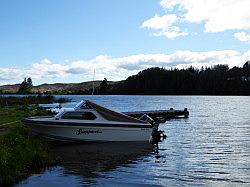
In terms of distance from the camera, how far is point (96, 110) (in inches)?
1266

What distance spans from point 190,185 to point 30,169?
752 centimetres

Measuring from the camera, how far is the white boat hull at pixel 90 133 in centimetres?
3098

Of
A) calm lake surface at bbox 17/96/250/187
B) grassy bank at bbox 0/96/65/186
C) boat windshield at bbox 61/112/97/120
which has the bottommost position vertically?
calm lake surface at bbox 17/96/250/187

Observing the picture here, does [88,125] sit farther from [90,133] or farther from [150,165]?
[150,165]

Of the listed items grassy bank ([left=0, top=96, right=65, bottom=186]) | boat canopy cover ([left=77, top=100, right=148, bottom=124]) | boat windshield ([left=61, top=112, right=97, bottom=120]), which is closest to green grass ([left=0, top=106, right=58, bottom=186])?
grassy bank ([left=0, top=96, right=65, bottom=186])

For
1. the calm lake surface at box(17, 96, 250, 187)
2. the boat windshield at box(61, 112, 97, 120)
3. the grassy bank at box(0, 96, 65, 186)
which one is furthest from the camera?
the boat windshield at box(61, 112, 97, 120)

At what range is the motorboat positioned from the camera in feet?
102

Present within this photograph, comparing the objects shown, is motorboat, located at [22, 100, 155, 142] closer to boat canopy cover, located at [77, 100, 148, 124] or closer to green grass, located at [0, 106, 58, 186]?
boat canopy cover, located at [77, 100, 148, 124]

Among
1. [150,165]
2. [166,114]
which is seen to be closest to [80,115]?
[150,165]

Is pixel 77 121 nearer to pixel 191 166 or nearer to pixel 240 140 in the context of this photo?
pixel 191 166

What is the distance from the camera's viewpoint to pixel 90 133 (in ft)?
105

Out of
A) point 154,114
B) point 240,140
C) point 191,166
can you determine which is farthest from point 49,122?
point 154,114

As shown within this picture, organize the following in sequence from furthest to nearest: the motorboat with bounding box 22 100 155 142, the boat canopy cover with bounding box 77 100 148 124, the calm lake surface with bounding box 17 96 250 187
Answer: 1. the boat canopy cover with bounding box 77 100 148 124
2. the motorboat with bounding box 22 100 155 142
3. the calm lake surface with bounding box 17 96 250 187

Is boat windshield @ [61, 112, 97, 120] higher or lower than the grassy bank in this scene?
higher
